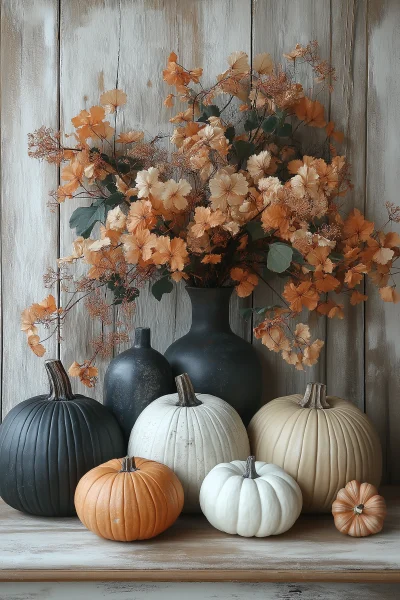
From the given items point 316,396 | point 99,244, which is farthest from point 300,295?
point 99,244

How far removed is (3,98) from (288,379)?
2.87 feet

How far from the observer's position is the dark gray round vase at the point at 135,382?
1.39m

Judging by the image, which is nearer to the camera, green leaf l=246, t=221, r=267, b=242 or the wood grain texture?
the wood grain texture

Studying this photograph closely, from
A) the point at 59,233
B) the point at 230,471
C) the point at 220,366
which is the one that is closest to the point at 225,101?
the point at 59,233

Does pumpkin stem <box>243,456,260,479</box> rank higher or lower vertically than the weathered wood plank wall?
lower

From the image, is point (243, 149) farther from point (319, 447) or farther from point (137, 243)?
point (319, 447)

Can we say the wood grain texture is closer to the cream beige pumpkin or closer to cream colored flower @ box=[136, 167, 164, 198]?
the cream beige pumpkin

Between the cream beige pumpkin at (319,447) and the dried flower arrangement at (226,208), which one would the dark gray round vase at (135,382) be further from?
the cream beige pumpkin at (319,447)

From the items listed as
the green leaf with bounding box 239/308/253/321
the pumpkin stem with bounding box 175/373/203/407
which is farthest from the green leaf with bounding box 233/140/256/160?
the pumpkin stem with bounding box 175/373/203/407

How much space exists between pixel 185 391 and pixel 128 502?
0.79ft

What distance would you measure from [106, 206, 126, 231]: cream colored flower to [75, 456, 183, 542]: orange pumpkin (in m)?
0.44

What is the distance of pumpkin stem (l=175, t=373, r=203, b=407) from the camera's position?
4.32 feet

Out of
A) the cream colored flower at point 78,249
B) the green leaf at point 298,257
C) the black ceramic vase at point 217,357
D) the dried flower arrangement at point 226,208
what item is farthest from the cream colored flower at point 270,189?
the cream colored flower at point 78,249

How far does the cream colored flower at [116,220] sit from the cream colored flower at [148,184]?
0.07m
